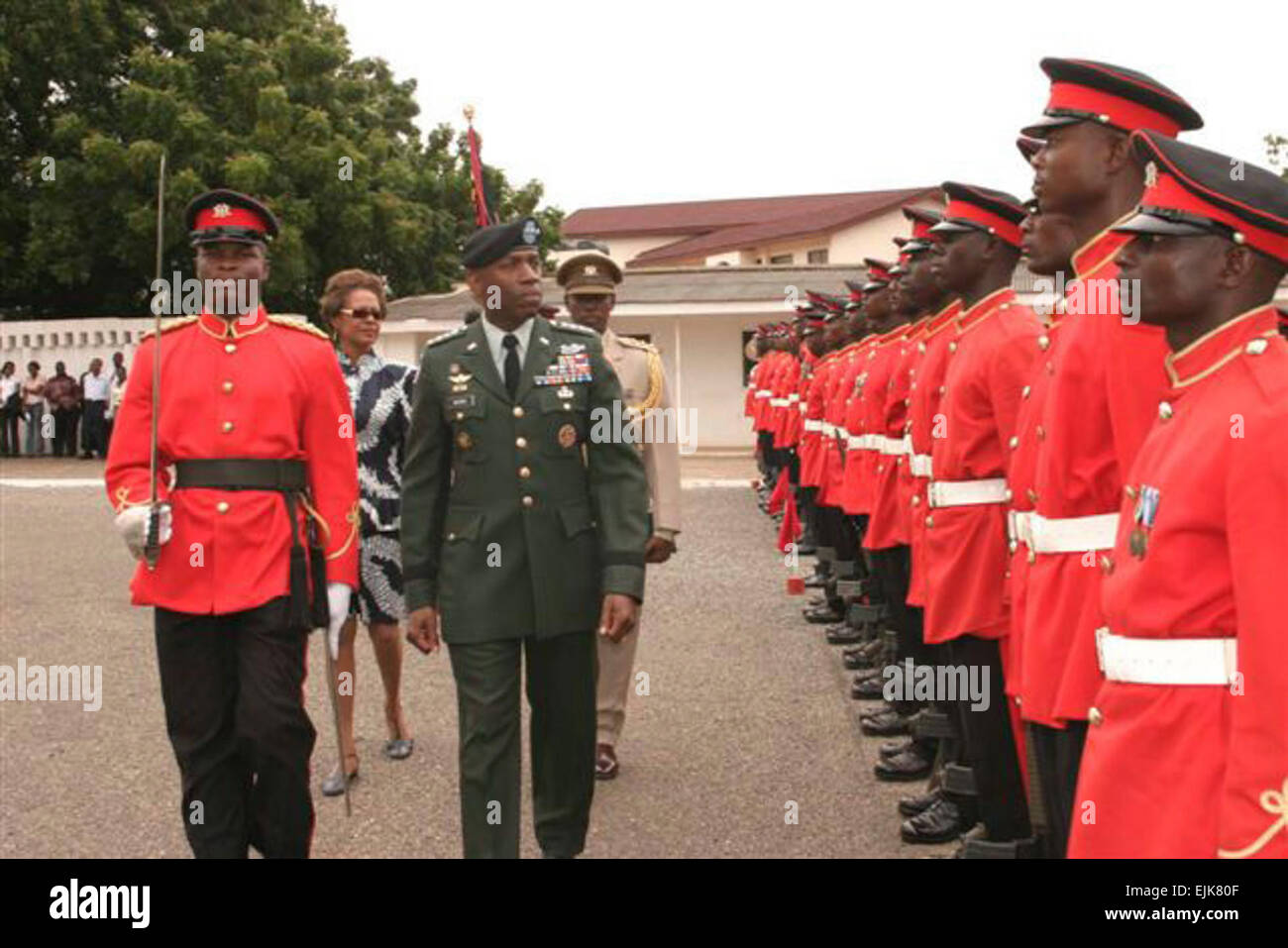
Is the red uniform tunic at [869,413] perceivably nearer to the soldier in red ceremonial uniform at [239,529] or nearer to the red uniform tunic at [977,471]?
the red uniform tunic at [977,471]

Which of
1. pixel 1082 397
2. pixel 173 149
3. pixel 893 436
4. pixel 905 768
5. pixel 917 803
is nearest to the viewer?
pixel 1082 397

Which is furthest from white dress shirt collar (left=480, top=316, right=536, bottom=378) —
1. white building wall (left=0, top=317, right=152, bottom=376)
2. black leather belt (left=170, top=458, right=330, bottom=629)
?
white building wall (left=0, top=317, right=152, bottom=376)

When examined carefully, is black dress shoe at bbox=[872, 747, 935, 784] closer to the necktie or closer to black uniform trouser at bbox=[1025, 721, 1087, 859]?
black uniform trouser at bbox=[1025, 721, 1087, 859]

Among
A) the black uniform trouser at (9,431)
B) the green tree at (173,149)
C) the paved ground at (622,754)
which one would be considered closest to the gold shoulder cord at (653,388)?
the paved ground at (622,754)

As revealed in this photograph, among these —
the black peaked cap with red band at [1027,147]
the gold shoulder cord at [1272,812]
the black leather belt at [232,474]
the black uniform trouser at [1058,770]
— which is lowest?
the black uniform trouser at [1058,770]

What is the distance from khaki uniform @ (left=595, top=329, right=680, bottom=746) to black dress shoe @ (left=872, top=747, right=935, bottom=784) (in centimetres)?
117

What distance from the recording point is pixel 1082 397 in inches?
149

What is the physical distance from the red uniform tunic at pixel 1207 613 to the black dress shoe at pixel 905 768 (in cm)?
333

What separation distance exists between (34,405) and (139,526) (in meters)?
26.8

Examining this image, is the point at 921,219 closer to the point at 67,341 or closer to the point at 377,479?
the point at 377,479

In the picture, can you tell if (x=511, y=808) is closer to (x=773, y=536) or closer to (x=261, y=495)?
(x=261, y=495)

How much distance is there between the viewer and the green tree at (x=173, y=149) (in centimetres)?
2941

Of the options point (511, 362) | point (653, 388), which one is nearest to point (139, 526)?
A: point (511, 362)

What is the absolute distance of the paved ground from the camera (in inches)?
230
